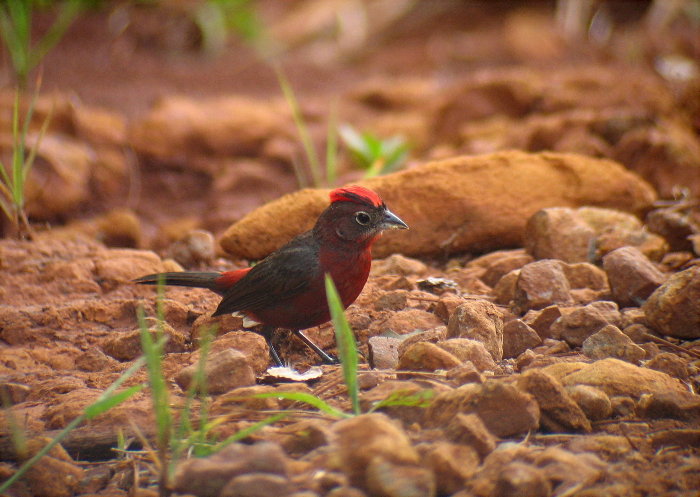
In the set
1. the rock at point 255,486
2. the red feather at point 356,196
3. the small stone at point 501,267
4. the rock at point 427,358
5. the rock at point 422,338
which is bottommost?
the small stone at point 501,267

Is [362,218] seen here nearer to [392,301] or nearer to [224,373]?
[392,301]

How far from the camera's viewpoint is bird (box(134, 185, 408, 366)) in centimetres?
318

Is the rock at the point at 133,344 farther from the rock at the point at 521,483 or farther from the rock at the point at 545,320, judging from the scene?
the rock at the point at 521,483

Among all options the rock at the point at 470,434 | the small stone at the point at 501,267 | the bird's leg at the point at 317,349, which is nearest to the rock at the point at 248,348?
the bird's leg at the point at 317,349

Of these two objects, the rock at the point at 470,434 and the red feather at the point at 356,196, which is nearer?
the rock at the point at 470,434

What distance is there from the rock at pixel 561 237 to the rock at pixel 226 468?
239cm

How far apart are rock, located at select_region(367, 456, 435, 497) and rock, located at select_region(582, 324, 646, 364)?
1273 millimetres

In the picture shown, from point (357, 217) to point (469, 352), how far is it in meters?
0.88

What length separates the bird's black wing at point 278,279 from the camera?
3229 mm

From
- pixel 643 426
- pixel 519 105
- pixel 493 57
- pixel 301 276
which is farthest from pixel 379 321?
pixel 493 57

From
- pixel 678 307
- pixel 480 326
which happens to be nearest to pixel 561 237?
pixel 678 307

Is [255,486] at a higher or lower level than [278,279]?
higher

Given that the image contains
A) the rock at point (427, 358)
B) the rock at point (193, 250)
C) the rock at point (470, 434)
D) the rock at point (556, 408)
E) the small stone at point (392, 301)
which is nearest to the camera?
the rock at point (470, 434)

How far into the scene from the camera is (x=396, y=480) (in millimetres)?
Answer: 1747
